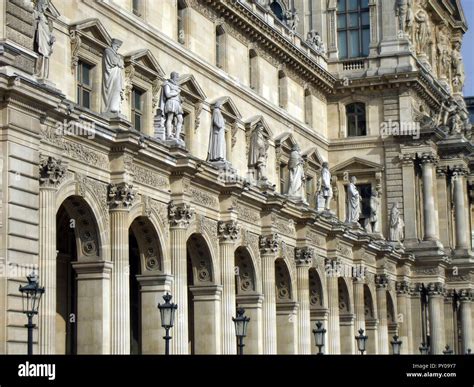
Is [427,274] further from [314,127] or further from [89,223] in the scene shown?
[89,223]

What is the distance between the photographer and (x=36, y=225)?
33.2 metres

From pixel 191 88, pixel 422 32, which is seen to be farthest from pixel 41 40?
pixel 422 32

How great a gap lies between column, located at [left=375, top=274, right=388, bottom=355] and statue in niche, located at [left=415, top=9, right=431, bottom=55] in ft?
55.9

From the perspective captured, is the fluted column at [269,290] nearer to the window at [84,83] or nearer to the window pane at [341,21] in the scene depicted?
the window at [84,83]

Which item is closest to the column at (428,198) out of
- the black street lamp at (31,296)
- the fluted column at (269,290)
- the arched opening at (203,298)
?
the fluted column at (269,290)

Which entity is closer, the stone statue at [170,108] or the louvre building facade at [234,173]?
the louvre building facade at [234,173]

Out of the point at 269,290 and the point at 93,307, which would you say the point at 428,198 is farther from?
the point at 93,307

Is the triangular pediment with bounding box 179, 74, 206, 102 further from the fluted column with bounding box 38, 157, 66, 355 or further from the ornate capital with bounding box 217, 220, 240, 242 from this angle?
the fluted column with bounding box 38, 157, 66, 355

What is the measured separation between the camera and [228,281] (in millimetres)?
46312

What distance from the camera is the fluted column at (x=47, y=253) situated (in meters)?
33.4

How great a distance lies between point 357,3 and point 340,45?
2.76 m

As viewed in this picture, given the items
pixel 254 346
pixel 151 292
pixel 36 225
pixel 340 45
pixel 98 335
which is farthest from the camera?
pixel 340 45

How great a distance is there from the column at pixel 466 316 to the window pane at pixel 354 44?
15.6 metres
